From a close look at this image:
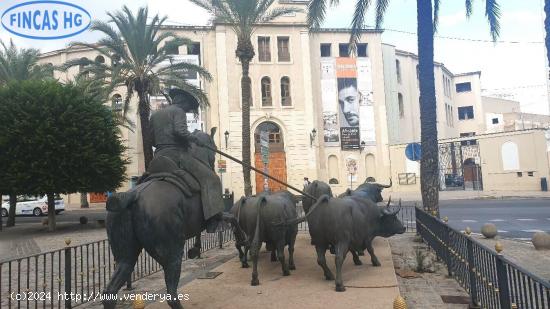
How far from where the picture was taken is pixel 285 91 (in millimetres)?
37875

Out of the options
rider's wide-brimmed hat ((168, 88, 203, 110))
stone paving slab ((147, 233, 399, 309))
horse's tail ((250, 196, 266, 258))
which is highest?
rider's wide-brimmed hat ((168, 88, 203, 110))

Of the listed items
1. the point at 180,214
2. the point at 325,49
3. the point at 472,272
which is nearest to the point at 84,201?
the point at 325,49

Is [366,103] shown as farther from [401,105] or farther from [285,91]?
[285,91]

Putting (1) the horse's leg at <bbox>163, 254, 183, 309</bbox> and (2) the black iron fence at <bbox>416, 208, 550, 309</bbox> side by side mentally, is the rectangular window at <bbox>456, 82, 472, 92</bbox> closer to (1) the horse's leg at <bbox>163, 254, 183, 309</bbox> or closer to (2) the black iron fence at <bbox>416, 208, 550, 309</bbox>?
(2) the black iron fence at <bbox>416, 208, 550, 309</bbox>

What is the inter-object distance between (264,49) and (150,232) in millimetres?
34264

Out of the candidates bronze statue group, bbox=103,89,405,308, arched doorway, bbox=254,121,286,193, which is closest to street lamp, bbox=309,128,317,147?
arched doorway, bbox=254,121,286,193

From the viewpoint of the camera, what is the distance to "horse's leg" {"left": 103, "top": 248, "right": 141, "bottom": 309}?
4.96 meters

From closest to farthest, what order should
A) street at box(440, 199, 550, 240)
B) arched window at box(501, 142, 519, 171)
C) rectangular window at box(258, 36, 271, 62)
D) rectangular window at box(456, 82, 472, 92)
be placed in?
1. street at box(440, 199, 550, 240)
2. arched window at box(501, 142, 519, 171)
3. rectangular window at box(258, 36, 271, 62)
4. rectangular window at box(456, 82, 472, 92)

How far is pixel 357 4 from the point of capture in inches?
577

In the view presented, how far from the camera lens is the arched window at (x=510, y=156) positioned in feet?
107

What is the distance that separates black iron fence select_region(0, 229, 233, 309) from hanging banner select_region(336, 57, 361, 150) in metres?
26.2

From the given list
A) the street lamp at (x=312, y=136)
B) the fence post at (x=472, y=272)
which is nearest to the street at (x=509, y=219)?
the fence post at (x=472, y=272)

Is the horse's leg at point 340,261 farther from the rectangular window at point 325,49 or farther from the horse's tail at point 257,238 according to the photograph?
the rectangular window at point 325,49

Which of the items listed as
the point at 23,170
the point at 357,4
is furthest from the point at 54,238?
the point at 357,4
